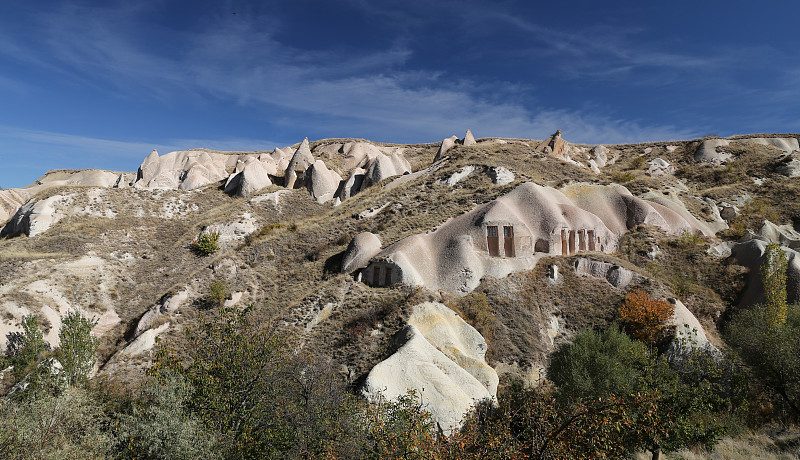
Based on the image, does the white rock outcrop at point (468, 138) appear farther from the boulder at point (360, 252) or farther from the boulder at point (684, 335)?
the boulder at point (684, 335)

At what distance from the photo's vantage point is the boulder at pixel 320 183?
54719 millimetres

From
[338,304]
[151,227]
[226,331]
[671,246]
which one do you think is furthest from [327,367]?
[151,227]

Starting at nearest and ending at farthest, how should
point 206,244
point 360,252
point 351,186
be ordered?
point 360,252 → point 206,244 → point 351,186

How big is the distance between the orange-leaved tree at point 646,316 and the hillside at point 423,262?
0.94 metres

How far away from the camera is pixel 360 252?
1215 inches

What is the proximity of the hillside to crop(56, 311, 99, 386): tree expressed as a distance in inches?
67.8

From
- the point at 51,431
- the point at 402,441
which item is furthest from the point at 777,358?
the point at 51,431

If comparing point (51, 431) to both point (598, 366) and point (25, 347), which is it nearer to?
point (25, 347)

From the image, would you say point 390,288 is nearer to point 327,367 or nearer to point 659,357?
point 327,367

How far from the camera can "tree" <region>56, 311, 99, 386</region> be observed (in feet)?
72.1

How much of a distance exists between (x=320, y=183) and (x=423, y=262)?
3009cm

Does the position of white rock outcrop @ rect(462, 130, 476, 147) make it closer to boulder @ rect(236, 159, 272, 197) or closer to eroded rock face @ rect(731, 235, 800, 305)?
Result: boulder @ rect(236, 159, 272, 197)

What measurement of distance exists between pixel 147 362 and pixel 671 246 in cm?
3993

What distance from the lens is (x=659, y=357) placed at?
23.6 meters
